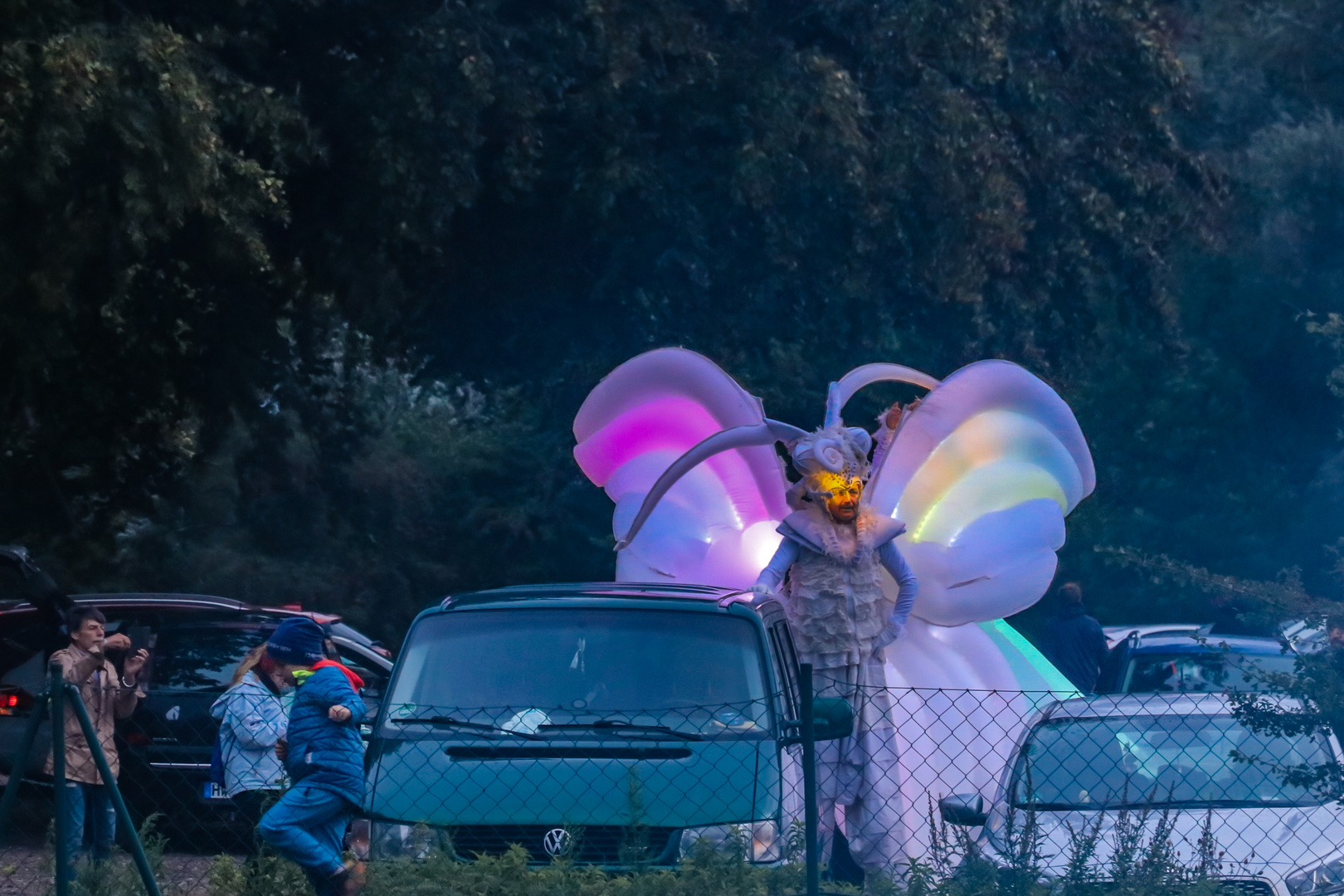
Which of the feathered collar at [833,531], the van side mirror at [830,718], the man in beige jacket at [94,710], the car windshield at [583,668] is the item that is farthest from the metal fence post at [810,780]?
the man in beige jacket at [94,710]

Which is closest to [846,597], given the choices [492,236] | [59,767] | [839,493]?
[839,493]

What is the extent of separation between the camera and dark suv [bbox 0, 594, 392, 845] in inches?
369

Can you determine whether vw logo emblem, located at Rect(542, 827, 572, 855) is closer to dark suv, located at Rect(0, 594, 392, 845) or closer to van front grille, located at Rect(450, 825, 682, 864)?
van front grille, located at Rect(450, 825, 682, 864)

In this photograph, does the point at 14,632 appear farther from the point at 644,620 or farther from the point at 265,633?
the point at 644,620

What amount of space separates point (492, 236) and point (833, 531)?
22.6 ft

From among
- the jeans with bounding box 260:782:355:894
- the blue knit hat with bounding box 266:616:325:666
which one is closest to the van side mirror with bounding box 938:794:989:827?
the jeans with bounding box 260:782:355:894

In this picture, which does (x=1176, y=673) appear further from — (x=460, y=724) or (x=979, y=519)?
(x=460, y=724)

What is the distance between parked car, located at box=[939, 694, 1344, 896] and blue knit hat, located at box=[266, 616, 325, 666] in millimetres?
2464

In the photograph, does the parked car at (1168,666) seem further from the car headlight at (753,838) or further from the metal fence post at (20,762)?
the metal fence post at (20,762)

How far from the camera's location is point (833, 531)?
8.30 meters

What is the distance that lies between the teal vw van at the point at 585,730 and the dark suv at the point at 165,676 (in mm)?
2847

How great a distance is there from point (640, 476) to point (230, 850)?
334 centimetres

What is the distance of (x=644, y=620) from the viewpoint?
675 cm

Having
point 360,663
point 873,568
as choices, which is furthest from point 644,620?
point 360,663
